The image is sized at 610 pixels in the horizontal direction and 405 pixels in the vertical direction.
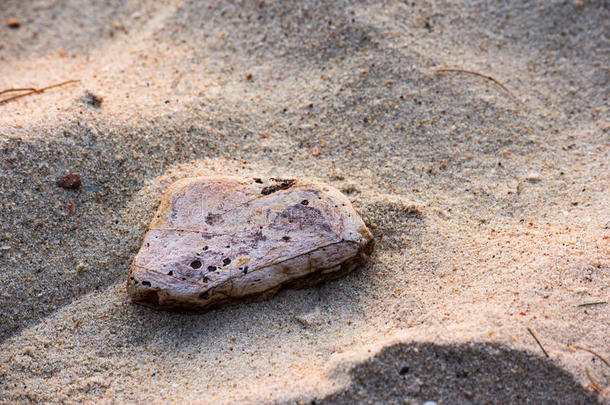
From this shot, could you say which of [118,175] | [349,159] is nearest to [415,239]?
[349,159]

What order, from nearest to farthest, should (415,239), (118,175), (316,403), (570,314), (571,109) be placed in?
(316,403) < (570,314) < (415,239) < (118,175) < (571,109)

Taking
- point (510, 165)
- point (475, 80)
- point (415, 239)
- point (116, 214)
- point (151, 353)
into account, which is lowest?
point (151, 353)

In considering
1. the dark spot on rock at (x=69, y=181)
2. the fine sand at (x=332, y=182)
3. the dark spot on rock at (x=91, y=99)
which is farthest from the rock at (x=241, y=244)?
the dark spot on rock at (x=91, y=99)

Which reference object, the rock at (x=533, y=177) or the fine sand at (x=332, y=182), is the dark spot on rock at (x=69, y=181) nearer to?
the fine sand at (x=332, y=182)

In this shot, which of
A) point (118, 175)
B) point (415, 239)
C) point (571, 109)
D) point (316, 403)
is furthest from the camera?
point (571, 109)

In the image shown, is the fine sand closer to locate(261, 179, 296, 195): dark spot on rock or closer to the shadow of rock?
the shadow of rock

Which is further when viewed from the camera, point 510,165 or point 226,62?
point 226,62

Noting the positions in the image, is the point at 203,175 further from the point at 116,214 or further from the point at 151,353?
the point at 151,353

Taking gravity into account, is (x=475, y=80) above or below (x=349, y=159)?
above

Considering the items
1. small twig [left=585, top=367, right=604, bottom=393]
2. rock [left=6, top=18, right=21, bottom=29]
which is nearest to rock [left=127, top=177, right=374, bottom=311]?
small twig [left=585, top=367, right=604, bottom=393]
